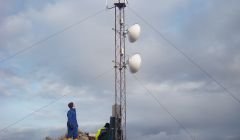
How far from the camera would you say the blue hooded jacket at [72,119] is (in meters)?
24.9

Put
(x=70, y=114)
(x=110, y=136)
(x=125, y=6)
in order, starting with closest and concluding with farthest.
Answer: (x=70, y=114), (x=110, y=136), (x=125, y=6)

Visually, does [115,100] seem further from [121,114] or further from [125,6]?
[125,6]

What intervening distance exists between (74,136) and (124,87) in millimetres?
4831

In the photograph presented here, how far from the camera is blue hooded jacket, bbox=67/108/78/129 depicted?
981 inches

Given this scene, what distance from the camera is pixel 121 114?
27.7 metres

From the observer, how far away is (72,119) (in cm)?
2492

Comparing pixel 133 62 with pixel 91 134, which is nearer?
pixel 133 62

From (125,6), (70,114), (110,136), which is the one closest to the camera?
(70,114)

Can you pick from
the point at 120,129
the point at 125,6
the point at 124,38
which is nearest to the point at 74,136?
the point at 120,129

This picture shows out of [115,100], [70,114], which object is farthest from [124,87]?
[70,114]

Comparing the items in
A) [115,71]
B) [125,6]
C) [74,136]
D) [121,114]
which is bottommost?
[74,136]

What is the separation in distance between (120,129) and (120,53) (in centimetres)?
450

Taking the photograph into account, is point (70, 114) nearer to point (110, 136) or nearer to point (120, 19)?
point (110, 136)

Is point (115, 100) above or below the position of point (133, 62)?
below
